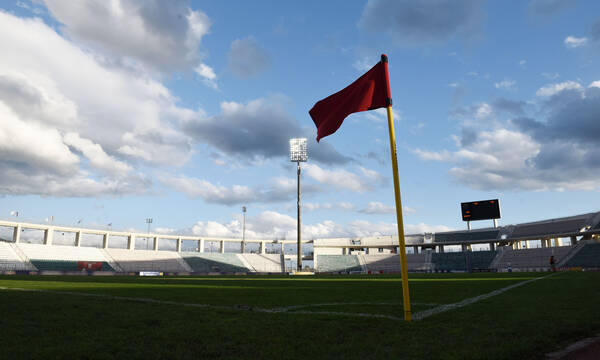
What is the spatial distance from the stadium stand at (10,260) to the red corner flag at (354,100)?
55.2 meters

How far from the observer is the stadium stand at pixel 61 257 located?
56.6 m

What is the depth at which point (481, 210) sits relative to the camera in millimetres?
60500

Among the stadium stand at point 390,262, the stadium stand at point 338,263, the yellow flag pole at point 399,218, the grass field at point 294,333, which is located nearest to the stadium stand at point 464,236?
the stadium stand at point 390,262

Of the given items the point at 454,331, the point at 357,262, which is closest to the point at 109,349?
the point at 454,331

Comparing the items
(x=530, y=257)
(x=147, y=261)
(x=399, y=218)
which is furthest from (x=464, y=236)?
(x=399, y=218)

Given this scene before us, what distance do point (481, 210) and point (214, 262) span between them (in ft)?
168

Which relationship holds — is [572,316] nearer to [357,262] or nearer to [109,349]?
[109,349]

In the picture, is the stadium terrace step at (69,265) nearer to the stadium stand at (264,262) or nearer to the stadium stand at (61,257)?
the stadium stand at (61,257)

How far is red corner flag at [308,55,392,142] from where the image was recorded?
7.75 meters

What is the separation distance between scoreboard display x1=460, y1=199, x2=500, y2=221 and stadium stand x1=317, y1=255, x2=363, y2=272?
78.7 ft

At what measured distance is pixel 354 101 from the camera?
27.1 ft

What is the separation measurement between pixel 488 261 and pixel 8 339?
71524mm

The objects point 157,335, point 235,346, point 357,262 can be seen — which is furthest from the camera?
point 357,262

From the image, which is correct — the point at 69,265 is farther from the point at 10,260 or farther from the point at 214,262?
the point at 214,262
